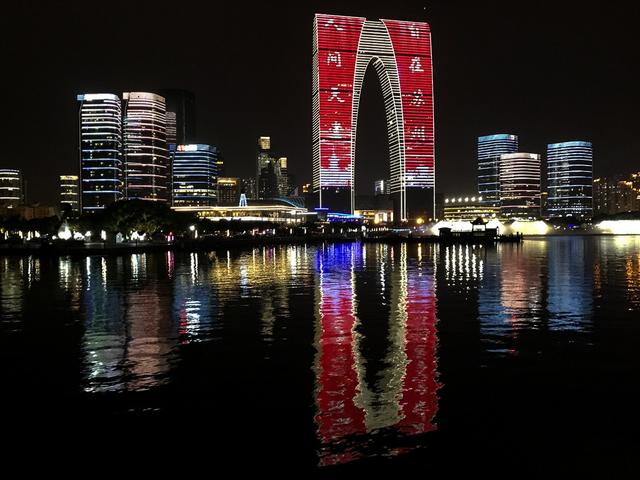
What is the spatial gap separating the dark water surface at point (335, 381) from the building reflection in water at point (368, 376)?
0.06 meters

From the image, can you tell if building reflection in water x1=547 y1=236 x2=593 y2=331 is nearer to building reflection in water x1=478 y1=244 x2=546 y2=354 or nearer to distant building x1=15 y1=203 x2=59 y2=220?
building reflection in water x1=478 y1=244 x2=546 y2=354

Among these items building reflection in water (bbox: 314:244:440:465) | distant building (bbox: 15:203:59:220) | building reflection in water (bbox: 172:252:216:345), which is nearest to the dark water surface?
building reflection in water (bbox: 314:244:440:465)

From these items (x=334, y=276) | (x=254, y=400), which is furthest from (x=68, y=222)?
(x=254, y=400)

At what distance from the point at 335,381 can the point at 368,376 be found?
82 centimetres

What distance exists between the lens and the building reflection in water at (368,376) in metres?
10.5

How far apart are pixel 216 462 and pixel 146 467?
1.00 metres

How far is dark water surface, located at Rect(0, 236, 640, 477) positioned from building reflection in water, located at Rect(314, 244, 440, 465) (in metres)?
0.06

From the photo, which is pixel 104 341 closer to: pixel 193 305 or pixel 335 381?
pixel 193 305

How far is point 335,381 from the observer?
44.2ft

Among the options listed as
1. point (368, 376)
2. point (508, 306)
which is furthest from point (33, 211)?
point (368, 376)

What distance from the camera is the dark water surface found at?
976 centimetres

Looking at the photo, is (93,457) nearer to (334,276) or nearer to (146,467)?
(146,467)

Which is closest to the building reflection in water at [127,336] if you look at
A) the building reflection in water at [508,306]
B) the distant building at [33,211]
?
the building reflection in water at [508,306]

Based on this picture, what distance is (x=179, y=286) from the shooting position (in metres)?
34.5
